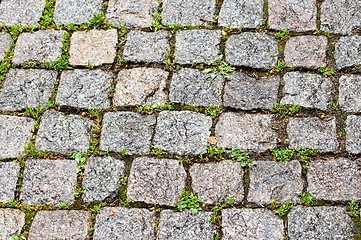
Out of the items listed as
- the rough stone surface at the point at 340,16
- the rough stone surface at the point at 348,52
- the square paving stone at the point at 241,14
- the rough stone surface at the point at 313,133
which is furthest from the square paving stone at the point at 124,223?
the rough stone surface at the point at 340,16

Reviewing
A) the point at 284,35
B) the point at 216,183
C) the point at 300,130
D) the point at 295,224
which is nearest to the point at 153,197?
the point at 216,183

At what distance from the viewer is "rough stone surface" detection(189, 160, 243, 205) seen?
2477 mm

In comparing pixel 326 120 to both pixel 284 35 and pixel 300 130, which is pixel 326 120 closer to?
pixel 300 130

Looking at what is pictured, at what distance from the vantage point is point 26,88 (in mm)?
2936

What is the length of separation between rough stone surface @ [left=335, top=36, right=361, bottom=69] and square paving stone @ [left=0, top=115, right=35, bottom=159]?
2428mm

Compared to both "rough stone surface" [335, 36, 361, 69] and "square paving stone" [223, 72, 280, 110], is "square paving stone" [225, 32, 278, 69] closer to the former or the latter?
"square paving stone" [223, 72, 280, 110]

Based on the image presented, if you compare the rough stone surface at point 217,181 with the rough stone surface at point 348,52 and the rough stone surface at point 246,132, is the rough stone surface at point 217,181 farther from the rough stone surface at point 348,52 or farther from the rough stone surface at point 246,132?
the rough stone surface at point 348,52

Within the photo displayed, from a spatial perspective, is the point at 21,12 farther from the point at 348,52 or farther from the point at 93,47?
the point at 348,52

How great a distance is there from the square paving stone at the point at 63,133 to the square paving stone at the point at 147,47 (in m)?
0.68

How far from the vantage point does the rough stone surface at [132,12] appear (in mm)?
3232

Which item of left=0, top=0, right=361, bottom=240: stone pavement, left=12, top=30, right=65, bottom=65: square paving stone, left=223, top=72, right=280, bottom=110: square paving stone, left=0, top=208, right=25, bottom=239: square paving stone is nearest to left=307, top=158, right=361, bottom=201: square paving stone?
left=0, top=0, right=361, bottom=240: stone pavement

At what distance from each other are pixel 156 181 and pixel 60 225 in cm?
69

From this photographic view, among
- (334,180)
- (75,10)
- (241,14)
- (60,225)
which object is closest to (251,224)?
(334,180)

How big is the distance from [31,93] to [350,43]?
2.58 metres
